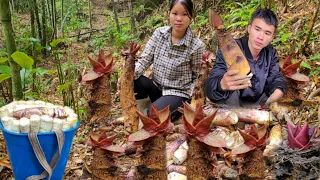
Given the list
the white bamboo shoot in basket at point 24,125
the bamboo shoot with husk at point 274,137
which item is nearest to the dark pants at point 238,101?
the bamboo shoot with husk at point 274,137

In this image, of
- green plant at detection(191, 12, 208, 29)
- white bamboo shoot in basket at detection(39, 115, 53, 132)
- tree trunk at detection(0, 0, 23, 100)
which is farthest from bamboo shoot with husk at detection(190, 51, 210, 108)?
green plant at detection(191, 12, 208, 29)

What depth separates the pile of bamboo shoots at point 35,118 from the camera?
6.68 feet

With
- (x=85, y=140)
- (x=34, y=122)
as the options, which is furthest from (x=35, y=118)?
(x=85, y=140)

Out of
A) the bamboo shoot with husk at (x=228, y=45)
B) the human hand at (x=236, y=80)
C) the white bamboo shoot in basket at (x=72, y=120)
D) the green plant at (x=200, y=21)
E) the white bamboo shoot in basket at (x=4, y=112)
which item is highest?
the bamboo shoot with husk at (x=228, y=45)

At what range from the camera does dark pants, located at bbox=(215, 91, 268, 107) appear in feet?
8.18

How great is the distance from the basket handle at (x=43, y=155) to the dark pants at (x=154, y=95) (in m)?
0.96

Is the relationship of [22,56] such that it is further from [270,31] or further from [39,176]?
[270,31]

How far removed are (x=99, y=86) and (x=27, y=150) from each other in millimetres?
582

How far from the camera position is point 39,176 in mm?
2160

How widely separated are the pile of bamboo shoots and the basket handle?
43 millimetres

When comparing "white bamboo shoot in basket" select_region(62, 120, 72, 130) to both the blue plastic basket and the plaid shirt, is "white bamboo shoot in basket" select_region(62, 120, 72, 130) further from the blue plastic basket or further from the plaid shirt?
the plaid shirt

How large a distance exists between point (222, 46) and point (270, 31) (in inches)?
25.0

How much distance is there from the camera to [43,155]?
2.12m

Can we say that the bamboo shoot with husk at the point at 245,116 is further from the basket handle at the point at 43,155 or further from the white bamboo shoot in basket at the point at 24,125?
the white bamboo shoot in basket at the point at 24,125
